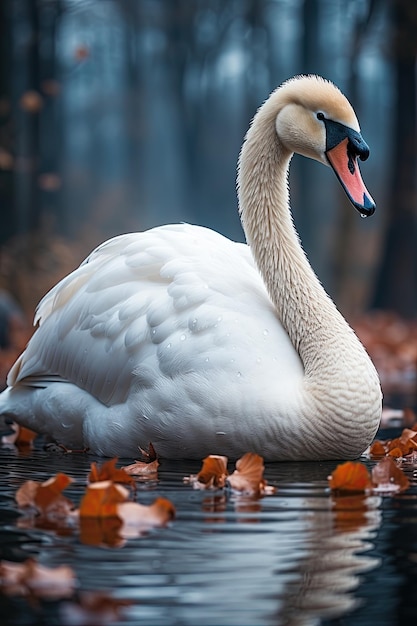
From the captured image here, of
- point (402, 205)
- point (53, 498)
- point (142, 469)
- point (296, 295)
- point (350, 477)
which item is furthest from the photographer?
point (402, 205)

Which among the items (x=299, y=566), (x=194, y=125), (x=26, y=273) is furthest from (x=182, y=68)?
(x=299, y=566)

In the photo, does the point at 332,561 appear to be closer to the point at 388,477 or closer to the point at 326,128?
the point at 388,477

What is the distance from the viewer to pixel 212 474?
16.4 feet

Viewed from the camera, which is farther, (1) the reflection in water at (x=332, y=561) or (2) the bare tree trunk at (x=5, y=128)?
(2) the bare tree trunk at (x=5, y=128)

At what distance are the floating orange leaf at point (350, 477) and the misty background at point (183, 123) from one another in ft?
35.1

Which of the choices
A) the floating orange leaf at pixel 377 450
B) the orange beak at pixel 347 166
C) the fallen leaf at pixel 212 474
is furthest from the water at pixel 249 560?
the orange beak at pixel 347 166

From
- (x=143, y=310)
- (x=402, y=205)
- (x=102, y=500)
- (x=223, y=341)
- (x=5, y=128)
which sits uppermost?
(x=5, y=128)

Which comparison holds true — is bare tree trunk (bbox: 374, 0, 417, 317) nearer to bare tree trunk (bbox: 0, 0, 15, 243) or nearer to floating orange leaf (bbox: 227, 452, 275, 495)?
bare tree trunk (bbox: 0, 0, 15, 243)

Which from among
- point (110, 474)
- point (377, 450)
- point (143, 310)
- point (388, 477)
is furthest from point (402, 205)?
point (110, 474)

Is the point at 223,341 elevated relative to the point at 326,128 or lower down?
lower down

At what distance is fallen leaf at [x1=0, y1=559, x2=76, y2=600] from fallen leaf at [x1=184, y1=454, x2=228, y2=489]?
5.03ft

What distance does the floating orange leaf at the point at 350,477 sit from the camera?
187 inches

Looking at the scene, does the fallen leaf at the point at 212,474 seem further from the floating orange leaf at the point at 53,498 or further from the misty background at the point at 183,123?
the misty background at the point at 183,123

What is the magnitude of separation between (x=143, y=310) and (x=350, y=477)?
56.6 inches
